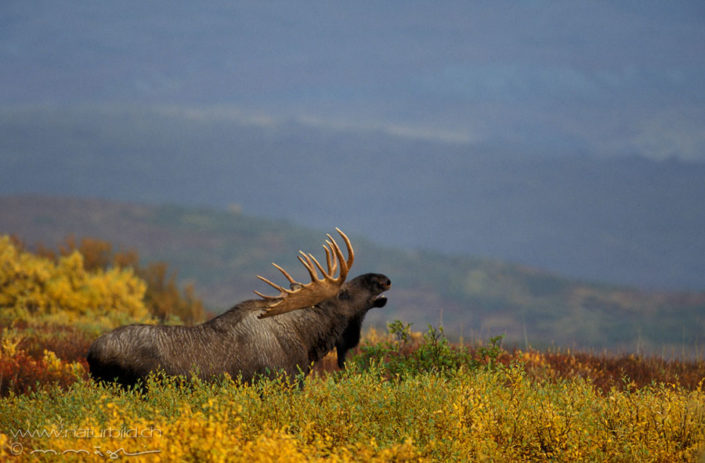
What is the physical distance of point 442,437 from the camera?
5.55m

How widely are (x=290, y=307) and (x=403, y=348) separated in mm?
3770

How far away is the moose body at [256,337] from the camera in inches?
267

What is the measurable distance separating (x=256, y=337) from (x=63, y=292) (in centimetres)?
1140

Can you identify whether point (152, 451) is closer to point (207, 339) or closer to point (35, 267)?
point (207, 339)

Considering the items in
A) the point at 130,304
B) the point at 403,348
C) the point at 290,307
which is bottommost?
the point at 130,304

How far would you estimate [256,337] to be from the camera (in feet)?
23.7

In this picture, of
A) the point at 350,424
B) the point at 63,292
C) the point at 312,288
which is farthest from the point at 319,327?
the point at 63,292

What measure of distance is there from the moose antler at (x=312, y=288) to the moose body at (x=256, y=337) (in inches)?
0.4

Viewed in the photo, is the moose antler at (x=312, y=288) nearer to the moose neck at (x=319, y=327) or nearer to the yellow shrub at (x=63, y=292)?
the moose neck at (x=319, y=327)

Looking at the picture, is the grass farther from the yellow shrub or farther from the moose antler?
the yellow shrub

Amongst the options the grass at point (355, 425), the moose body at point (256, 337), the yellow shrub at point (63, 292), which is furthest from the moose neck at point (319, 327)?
the yellow shrub at point (63, 292)

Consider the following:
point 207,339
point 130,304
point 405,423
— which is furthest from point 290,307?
point 130,304

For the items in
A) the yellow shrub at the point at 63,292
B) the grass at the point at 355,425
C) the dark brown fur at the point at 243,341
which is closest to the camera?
the grass at the point at 355,425

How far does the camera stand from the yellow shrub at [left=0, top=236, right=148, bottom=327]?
16.7 meters
